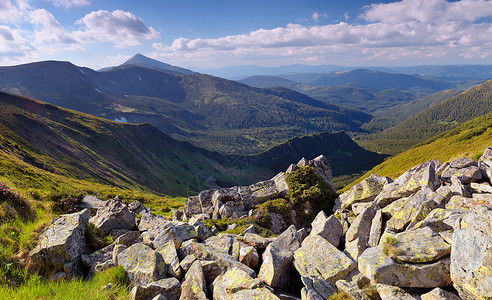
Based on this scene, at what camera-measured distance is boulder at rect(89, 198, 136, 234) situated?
17.5 metres

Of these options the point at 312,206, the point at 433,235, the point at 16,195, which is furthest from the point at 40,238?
the point at 312,206

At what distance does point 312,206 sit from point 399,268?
20.8 metres

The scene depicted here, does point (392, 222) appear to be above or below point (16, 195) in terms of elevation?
below

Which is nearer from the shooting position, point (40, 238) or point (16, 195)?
point (40, 238)

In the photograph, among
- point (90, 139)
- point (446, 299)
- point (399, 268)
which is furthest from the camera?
point (90, 139)

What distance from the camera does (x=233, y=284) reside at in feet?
31.6

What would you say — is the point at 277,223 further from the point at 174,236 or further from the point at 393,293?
the point at 393,293

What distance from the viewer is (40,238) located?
448 inches

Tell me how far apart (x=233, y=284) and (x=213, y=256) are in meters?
2.58

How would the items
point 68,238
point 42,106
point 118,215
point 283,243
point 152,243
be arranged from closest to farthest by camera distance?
point 68,238, point 152,243, point 283,243, point 118,215, point 42,106

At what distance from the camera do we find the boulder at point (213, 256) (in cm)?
1126

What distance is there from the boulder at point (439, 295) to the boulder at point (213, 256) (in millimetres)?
6445

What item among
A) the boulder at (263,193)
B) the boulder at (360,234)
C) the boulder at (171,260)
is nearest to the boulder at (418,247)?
the boulder at (360,234)

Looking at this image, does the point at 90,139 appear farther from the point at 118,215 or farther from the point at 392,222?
the point at 392,222
